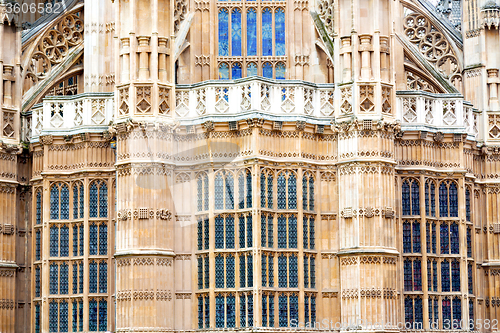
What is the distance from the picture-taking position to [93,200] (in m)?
45.2

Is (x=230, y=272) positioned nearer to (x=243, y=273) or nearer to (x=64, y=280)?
(x=243, y=273)

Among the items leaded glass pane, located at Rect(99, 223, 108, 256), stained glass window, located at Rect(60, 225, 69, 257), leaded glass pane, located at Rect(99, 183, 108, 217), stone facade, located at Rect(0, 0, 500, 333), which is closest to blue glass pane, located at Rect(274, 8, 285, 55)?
stone facade, located at Rect(0, 0, 500, 333)

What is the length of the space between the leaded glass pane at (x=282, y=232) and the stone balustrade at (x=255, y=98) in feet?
12.9

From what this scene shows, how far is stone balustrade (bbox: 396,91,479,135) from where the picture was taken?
4491 centimetres

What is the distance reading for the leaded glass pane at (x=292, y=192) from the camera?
43.0 meters

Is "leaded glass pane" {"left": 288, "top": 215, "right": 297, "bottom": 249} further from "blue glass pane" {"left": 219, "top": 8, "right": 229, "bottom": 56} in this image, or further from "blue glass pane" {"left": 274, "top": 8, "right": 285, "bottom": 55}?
"blue glass pane" {"left": 219, "top": 8, "right": 229, "bottom": 56}

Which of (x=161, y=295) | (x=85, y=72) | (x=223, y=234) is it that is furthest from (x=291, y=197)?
(x=85, y=72)

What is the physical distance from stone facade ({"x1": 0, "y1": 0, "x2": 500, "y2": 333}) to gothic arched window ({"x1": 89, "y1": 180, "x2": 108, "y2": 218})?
0.06m

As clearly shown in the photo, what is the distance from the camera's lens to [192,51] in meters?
46.5

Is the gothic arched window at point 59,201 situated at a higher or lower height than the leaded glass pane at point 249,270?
higher

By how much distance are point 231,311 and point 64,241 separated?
7.78 meters

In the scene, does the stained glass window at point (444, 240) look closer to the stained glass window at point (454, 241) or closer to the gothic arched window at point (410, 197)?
the stained glass window at point (454, 241)

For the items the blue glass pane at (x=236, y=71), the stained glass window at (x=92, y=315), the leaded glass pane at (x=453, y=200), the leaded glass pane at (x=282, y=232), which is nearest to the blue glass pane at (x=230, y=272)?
the leaded glass pane at (x=282, y=232)

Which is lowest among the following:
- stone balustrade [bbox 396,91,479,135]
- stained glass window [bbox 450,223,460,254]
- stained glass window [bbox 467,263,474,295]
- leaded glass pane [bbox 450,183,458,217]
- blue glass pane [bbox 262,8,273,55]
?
stained glass window [bbox 467,263,474,295]
